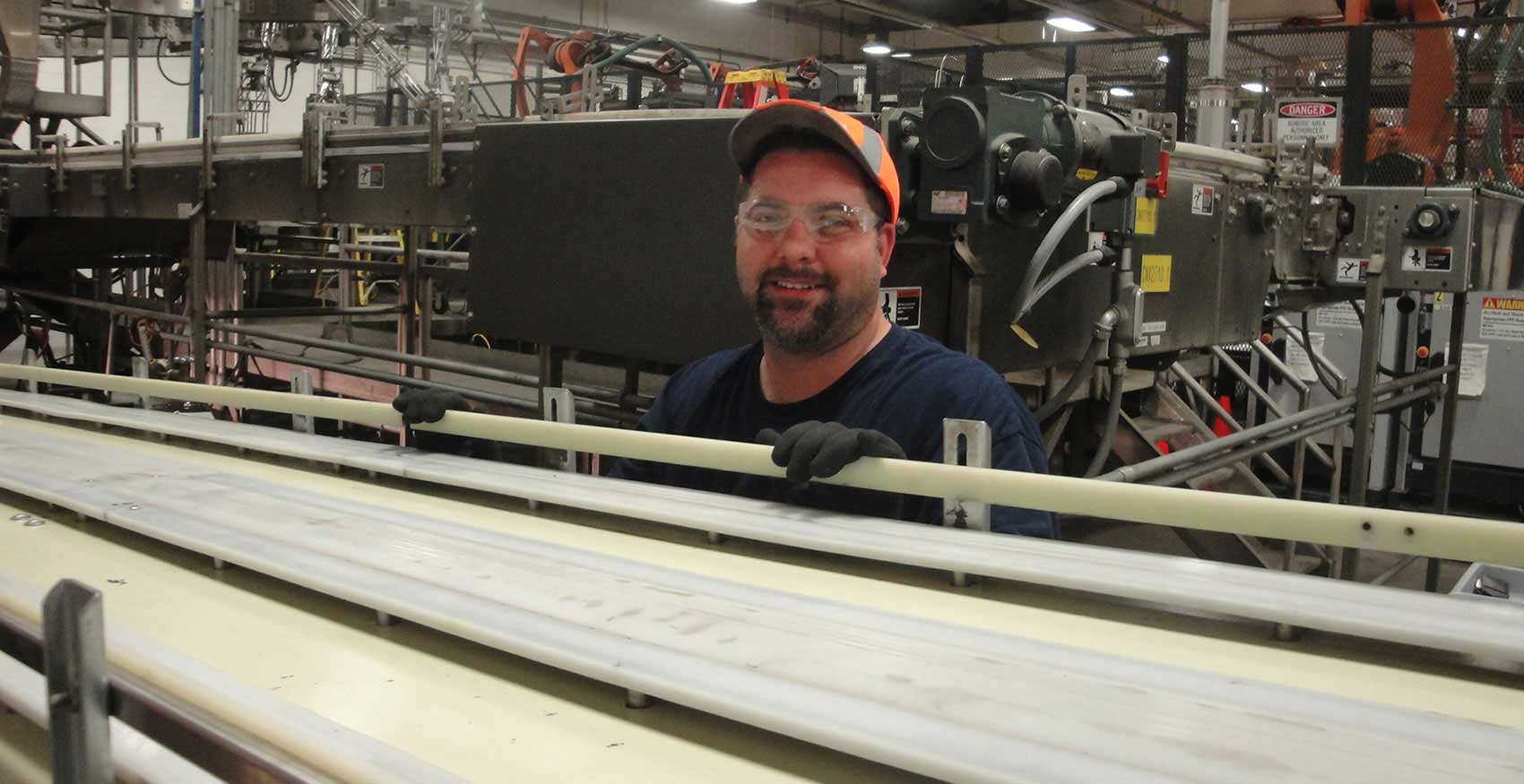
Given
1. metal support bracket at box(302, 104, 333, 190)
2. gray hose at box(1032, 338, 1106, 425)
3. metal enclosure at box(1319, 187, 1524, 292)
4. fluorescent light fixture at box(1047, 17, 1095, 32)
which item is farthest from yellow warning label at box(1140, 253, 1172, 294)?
fluorescent light fixture at box(1047, 17, 1095, 32)

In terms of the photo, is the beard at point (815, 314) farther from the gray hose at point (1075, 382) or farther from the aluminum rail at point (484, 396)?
the gray hose at point (1075, 382)

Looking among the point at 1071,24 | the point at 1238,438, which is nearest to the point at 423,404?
the point at 1238,438

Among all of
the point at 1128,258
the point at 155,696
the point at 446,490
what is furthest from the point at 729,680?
the point at 1128,258

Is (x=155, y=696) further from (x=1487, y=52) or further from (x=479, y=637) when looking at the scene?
(x=1487, y=52)

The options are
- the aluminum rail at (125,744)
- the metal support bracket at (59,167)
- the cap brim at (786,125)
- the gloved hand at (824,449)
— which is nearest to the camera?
the aluminum rail at (125,744)

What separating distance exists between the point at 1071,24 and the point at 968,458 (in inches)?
490

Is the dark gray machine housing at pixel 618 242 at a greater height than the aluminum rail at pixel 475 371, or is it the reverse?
the dark gray machine housing at pixel 618 242

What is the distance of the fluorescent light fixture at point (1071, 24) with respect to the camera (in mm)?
11641

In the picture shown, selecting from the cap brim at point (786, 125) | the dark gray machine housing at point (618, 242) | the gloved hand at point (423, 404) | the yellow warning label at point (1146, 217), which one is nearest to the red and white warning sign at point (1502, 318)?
the yellow warning label at point (1146, 217)

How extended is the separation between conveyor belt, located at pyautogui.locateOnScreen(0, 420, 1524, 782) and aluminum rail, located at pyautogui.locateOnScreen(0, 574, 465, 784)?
0.42ft

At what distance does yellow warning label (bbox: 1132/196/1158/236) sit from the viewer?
239 centimetres

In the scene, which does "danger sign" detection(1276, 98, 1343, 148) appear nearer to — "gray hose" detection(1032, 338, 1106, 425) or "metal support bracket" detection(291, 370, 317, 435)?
"gray hose" detection(1032, 338, 1106, 425)

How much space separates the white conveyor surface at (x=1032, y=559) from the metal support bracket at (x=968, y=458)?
46 millimetres

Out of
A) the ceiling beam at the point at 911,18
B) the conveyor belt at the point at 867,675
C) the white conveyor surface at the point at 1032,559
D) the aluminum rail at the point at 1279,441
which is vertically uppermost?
the ceiling beam at the point at 911,18
